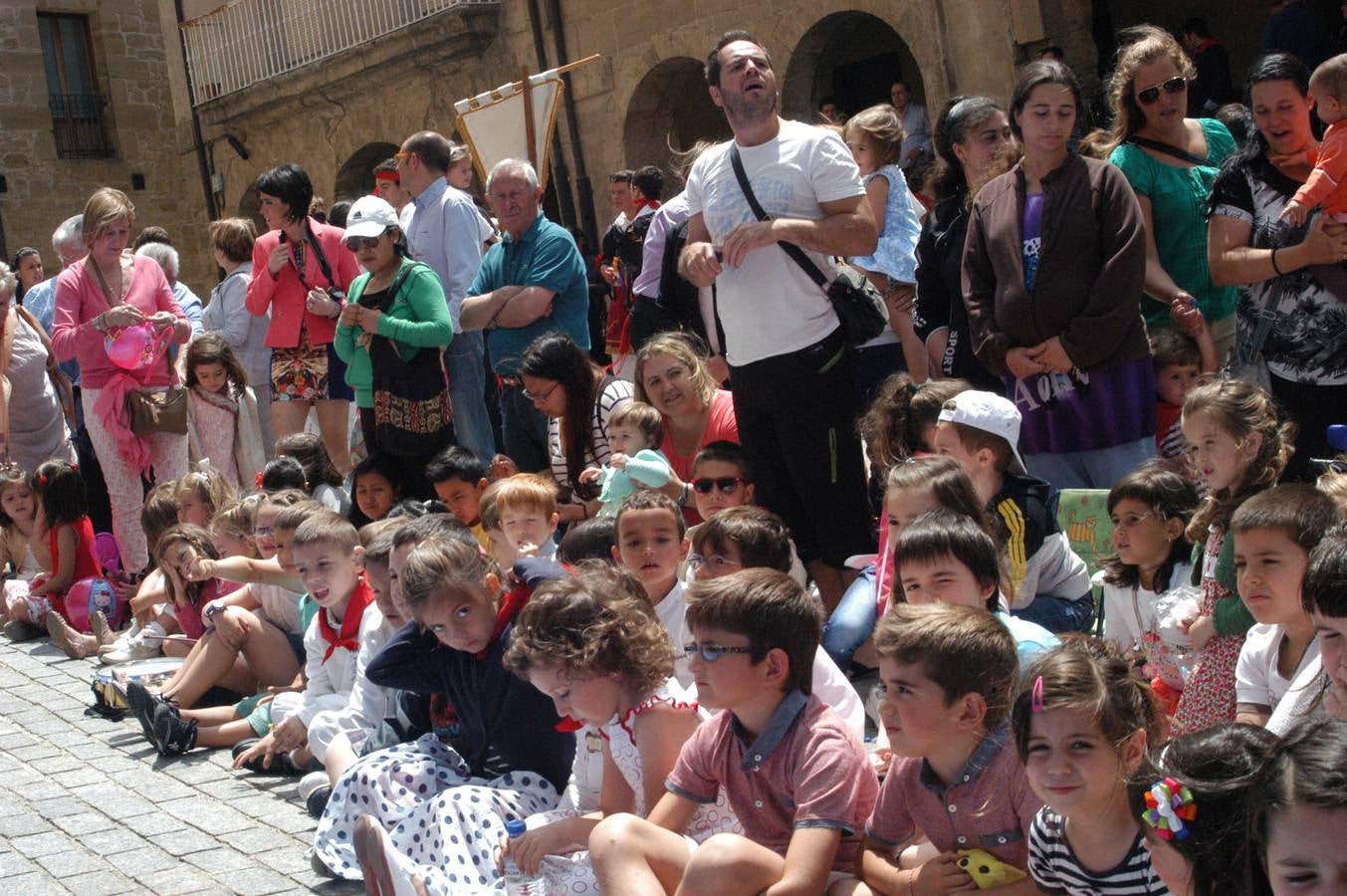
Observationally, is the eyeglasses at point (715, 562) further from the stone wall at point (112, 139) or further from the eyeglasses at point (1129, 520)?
the stone wall at point (112, 139)

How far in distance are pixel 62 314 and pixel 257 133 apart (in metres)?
13.1

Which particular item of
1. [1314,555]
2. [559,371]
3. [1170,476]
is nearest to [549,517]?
[559,371]

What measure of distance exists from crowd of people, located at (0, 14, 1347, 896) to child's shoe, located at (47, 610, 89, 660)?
0.13m

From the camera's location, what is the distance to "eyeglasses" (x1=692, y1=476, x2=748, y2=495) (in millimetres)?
5895

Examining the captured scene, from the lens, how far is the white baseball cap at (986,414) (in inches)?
195

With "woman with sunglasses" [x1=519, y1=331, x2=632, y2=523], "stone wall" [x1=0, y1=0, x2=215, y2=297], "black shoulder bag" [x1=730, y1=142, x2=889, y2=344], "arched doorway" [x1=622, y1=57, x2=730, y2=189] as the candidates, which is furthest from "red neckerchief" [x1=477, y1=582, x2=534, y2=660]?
"stone wall" [x1=0, y1=0, x2=215, y2=297]

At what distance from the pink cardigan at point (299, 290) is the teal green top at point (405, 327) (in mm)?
709

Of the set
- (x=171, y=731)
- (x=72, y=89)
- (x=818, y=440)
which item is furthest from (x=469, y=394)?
(x=72, y=89)

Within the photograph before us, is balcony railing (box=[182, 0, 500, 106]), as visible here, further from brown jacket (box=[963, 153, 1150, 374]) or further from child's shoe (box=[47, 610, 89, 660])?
brown jacket (box=[963, 153, 1150, 374])

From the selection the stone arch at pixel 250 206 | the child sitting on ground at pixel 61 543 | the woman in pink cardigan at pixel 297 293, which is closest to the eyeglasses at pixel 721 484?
the woman in pink cardigan at pixel 297 293

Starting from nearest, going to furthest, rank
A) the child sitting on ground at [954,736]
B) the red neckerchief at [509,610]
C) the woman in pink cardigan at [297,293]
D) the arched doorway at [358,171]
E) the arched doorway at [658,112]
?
1. the child sitting on ground at [954,736]
2. the red neckerchief at [509,610]
3. the woman in pink cardigan at [297,293]
4. the arched doorway at [658,112]
5. the arched doorway at [358,171]

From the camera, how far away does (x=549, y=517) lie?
6.32 m

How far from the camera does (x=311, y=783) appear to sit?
18.9 ft

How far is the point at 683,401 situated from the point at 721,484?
1.80ft
